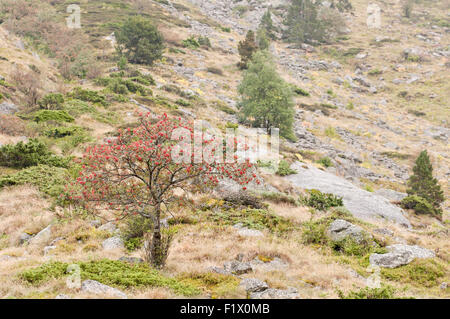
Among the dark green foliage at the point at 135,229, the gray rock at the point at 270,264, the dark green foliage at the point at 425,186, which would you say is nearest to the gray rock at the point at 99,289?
the gray rock at the point at 270,264

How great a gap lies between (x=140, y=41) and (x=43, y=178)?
27.0m

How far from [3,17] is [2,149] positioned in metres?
33.5

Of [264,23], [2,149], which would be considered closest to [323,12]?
[264,23]

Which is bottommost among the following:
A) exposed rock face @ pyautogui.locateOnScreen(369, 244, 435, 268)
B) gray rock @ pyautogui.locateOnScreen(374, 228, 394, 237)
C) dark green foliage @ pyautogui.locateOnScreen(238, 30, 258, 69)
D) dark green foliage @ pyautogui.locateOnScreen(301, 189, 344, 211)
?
dark green foliage @ pyautogui.locateOnScreen(301, 189, 344, 211)

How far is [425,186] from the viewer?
19328mm

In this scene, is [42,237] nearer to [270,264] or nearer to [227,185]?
[270,264]

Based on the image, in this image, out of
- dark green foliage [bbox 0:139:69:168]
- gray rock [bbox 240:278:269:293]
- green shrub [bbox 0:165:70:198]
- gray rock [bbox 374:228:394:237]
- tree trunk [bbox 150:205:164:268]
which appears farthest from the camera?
dark green foliage [bbox 0:139:69:168]

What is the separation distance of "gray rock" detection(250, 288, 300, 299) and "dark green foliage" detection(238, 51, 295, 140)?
20.4m

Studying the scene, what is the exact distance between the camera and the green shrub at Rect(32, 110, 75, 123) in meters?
16.6

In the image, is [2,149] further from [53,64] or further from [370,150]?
[370,150]

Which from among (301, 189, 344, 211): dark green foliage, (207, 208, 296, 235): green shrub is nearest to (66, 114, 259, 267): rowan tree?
(207, 208, 296, 235): green shrub

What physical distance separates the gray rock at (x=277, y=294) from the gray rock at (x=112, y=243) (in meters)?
4.22

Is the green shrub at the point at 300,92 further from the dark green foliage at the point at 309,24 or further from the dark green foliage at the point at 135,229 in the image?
the dark green foliage at the point at 135,229

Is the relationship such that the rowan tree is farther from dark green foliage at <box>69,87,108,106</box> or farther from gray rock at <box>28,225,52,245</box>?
dark green foliage at <box>69,87,108,106</box>
